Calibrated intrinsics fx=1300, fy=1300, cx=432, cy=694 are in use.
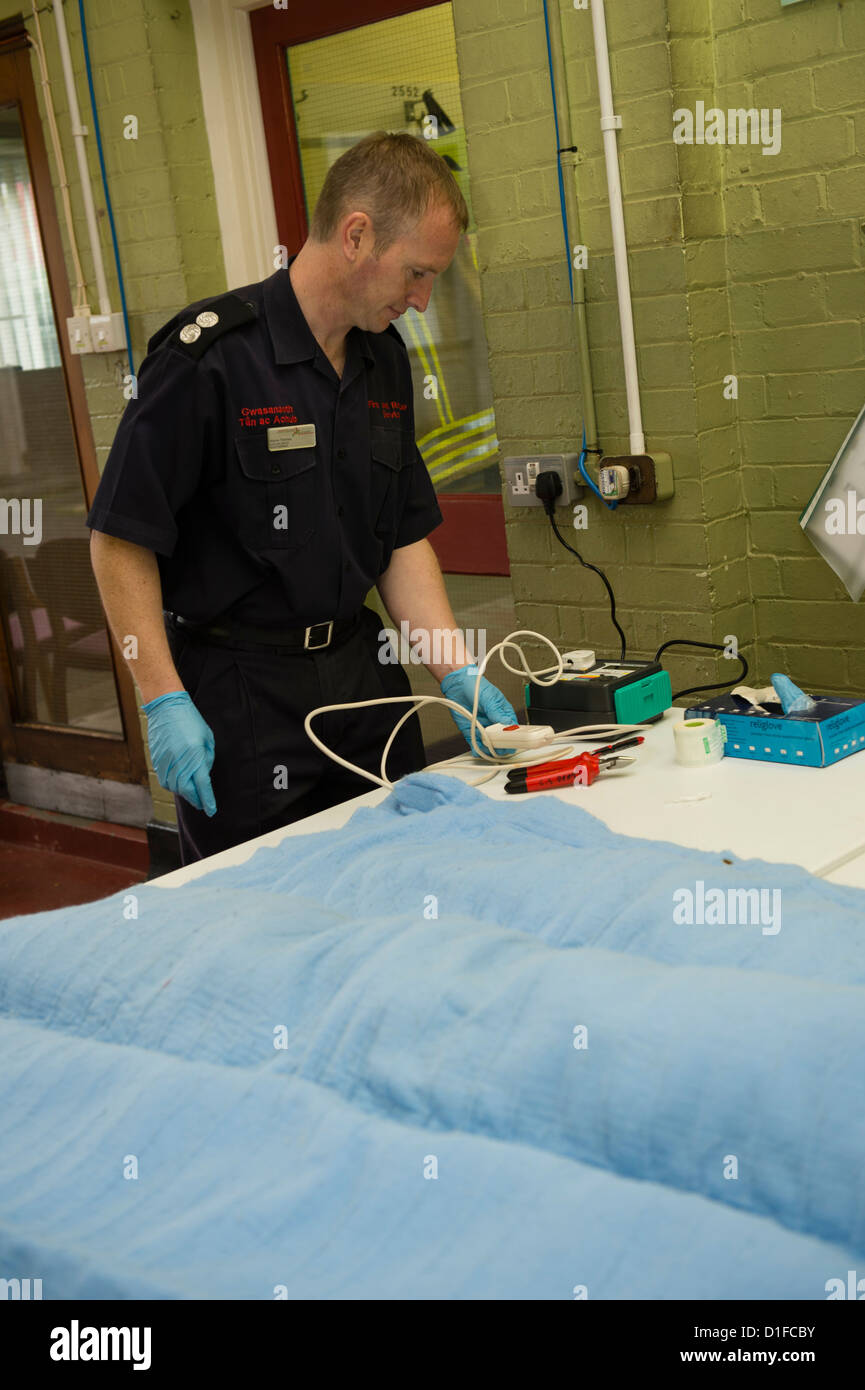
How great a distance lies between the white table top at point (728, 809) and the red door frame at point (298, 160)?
1367 mm

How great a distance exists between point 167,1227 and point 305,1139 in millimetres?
109

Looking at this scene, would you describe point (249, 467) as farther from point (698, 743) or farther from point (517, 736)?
point (698, 743)

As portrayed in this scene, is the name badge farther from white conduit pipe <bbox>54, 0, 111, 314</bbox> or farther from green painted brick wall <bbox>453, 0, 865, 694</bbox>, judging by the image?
white conduit pipe <bbox>54, 0, 111, 314</bbox>

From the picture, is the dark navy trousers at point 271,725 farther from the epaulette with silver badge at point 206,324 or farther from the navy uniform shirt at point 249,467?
the epaulette with silver badge at point 206,324

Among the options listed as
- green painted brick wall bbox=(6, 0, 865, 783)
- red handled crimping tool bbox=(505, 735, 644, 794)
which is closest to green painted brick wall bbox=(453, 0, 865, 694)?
green painted brick wall bbox=(6, 0, 865, 783)

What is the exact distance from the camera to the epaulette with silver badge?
193 cm

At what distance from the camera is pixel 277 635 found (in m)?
2.04

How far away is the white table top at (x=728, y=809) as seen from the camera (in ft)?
4.80

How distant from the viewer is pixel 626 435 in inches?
103

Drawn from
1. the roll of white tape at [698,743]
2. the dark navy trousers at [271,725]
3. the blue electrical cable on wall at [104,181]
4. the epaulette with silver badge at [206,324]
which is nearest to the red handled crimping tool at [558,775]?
the roll of white tape at [698,743]

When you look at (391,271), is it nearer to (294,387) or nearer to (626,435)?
(294,387)

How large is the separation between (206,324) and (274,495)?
0.27 metres

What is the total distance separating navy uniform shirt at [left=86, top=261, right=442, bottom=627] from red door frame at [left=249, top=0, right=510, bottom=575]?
3.35 ft

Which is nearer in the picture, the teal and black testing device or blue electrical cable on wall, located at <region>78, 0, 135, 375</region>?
the teal and black testing device
